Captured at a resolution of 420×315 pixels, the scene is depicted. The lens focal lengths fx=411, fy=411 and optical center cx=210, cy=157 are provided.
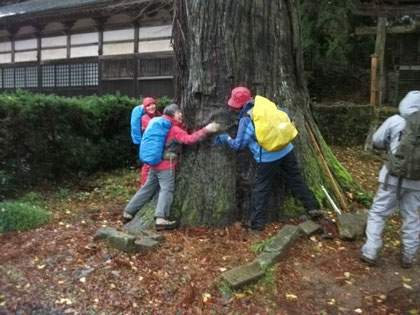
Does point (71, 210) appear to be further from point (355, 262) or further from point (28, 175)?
point (355, 262)

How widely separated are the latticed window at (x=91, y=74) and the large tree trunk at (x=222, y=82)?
11.4 metres

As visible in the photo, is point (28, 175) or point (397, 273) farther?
point (28, 175)

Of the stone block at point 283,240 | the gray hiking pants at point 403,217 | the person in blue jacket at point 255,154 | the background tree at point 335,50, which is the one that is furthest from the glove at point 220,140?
the background tree at point 335,50

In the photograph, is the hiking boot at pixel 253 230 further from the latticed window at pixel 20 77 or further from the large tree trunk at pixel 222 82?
the latticed window at pixel 20 77

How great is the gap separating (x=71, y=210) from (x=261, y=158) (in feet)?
9.41

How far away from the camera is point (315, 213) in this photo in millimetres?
4340

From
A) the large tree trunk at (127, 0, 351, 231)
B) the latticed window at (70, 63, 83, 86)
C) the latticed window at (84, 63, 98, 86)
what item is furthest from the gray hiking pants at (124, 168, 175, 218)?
the latticed window at (70, 63, 83, 86)

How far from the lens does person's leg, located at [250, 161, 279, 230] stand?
4141 millimetres

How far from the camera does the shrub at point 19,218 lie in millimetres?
4648

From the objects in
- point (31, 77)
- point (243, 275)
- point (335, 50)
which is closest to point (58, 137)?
point (243, 275)

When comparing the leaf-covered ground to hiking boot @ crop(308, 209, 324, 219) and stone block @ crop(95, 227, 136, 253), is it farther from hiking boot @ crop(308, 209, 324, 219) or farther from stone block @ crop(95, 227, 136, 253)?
hiking boot @ crop(308, 209, 324, 219)

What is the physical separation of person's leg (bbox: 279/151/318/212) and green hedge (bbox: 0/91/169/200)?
4.01m

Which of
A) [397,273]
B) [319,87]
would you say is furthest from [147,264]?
[319,87]

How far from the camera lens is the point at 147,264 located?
11.8 ft
